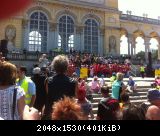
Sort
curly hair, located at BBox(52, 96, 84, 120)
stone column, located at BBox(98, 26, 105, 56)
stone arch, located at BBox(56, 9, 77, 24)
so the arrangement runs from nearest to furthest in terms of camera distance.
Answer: curly hair, located at BBox(52, 96, 84, 120)
stone arch, located at BBox(56, 9, 77, 24)
stone column, located at BBox(98, 26, 105, 56)

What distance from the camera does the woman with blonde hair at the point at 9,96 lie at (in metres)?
3.44

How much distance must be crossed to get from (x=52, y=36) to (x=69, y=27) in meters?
1.95

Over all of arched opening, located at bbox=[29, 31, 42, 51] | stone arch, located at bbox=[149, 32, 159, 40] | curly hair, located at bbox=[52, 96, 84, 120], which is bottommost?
curly hair, located at bbox=[52, 96, 84, 120]

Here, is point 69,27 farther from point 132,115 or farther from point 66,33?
point 132,115

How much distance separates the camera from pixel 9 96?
351 cm

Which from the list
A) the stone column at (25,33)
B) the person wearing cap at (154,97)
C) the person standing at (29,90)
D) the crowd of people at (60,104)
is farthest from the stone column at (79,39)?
the person wearing cap at (154,97)

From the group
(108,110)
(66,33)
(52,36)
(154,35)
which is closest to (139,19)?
(154,35)

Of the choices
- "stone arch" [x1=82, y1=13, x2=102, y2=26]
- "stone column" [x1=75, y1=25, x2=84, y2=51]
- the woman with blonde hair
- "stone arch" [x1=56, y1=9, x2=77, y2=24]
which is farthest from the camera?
"stone arch" [x1=82, y1=13, x2=102, y2=26]

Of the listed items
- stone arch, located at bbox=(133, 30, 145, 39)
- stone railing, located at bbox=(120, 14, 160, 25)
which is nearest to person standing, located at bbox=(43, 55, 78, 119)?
stone railing, located at bbox=(120, 14, 160, 25)

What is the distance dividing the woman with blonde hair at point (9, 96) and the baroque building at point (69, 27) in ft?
78.7

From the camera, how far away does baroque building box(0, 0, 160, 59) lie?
28.9m

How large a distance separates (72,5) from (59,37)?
3143 millimetres

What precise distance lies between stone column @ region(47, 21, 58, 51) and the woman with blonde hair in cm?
2701

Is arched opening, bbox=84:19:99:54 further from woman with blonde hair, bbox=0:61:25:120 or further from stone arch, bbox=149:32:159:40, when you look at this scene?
woman with blonde hair, bbox=0:61:25:120
